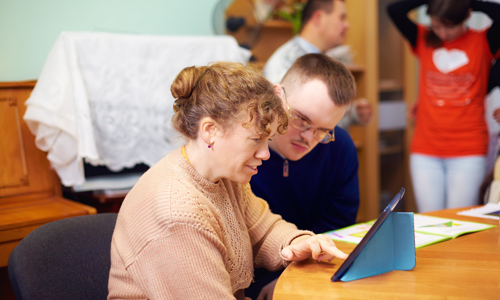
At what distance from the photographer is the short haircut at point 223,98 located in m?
0.91

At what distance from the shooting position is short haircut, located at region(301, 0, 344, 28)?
2.57 m

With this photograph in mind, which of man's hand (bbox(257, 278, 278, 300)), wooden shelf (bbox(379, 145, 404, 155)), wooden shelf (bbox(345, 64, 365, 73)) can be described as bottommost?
wooden shelf (bbox(379, 145, 404, 155))

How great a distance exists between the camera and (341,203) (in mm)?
1530

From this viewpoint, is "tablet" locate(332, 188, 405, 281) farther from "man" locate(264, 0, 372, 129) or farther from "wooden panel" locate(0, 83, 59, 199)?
"man" locate(264, 0, 372, 129)

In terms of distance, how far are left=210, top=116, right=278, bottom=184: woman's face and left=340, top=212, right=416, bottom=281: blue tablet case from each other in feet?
0.99

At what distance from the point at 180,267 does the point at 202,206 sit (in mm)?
135

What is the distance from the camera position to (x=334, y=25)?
2582 mm

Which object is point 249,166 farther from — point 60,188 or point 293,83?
point 60,188

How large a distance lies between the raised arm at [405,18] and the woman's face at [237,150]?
1907mm

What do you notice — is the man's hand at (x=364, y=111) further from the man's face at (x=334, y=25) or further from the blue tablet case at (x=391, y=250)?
the blue tablet case at (x=391, y=250)

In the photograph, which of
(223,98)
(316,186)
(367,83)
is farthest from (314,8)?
(223,98)

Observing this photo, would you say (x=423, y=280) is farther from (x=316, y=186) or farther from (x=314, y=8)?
(x=314, y=8)

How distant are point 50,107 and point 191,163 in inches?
39.4

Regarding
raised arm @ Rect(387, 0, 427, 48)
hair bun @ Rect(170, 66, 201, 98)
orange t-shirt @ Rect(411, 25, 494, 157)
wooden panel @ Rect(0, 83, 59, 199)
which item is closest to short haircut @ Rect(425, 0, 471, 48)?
orange t-shirt @ Rect(411, 25, 494, 157)
